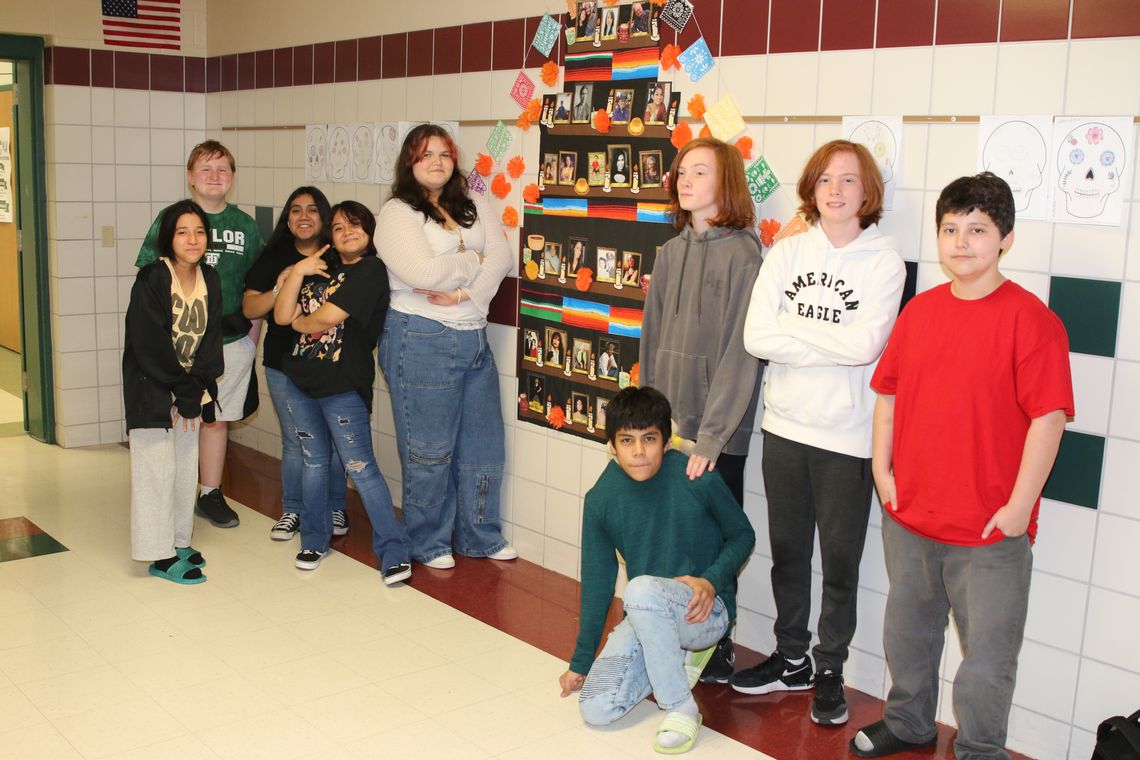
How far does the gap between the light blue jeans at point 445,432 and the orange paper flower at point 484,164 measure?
2.21 ft

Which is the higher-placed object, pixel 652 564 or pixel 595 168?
pixel 595 168

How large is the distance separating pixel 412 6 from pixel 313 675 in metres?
2.86

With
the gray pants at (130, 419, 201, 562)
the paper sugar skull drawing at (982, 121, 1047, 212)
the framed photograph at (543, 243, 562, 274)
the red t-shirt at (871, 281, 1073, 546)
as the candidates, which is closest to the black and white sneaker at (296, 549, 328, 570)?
the gray pants at (130, 419, 201, 562)

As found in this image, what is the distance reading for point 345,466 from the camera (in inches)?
164

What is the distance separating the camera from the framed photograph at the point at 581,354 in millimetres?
4113

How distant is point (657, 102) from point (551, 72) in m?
0.56

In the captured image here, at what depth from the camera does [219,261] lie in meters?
4.58

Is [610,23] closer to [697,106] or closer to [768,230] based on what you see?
[697,106]

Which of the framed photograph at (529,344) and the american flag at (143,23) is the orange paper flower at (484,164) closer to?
the framed photograph at (529,344)

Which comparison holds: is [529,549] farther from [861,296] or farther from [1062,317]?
[1062,317]

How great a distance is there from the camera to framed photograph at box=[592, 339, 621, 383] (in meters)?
4.00

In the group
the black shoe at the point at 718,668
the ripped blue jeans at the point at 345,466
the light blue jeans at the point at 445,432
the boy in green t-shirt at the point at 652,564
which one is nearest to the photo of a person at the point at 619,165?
the light blue jeans at the point at 445,432

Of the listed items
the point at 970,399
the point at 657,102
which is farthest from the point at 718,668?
the point at 657,102

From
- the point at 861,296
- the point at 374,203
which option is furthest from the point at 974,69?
the point at 374,203
